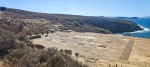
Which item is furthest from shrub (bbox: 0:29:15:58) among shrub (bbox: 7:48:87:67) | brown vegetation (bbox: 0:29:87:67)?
shrub (bbox: 7:48:87:67)

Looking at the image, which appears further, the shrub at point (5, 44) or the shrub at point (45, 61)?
the shrub at point (5, 44)

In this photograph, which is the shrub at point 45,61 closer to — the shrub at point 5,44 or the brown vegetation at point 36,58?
the brown vegetation at point 36,58

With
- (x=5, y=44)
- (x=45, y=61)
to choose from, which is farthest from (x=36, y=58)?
(x=5, y=44)

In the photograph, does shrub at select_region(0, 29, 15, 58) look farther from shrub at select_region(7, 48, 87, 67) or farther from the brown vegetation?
shrub at select_region(7, 48, 87, 67)

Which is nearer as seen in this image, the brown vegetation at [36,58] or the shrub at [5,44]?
the brown vegetation at [36,58]

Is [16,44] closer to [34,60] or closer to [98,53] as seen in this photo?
[34,60]

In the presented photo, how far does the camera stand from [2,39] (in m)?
11.8

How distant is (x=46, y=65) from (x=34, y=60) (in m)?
0.74

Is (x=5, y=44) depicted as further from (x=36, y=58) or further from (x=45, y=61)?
(x=45, y=61)

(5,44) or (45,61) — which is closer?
(45,61)

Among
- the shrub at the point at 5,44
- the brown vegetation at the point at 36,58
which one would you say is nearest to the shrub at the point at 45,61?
the brown vegetation at the point at 36,58

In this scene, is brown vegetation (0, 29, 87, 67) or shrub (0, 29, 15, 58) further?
shrub (0, 29, 15, 58)

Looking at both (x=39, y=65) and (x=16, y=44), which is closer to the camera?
(x=39, y=65)

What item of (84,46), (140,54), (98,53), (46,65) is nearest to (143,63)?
(140,54)
